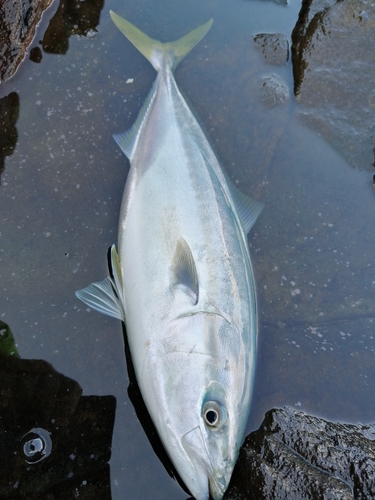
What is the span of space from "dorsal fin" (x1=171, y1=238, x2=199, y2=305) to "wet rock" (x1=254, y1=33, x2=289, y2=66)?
144cm

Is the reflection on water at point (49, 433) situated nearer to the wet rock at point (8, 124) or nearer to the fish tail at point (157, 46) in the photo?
the wet rock at point (8, 124)

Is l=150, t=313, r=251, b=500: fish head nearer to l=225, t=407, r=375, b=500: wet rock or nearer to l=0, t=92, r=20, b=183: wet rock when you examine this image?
l=225, t=407, r=375, b=500: wet rock

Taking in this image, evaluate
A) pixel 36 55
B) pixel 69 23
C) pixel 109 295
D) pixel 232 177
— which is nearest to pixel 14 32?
pixel 36 55

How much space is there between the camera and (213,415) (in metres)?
1.73

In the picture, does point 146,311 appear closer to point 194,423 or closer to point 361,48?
point 194,423

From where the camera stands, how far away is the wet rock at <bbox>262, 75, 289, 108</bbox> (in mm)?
2645

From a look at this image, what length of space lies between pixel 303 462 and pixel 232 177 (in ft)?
4.78

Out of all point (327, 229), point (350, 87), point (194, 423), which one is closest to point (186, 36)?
point (350, 87)

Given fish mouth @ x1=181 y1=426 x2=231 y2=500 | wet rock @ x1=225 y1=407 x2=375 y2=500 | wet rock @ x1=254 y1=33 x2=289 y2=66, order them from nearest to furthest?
fish mouth @ x1=181 y1=426 x2=231 y2=500, wet rock @ x1=225 y1=407 x2=375 y2=500, wet rock @ x1=254 y1=33 x2=289 y2=66

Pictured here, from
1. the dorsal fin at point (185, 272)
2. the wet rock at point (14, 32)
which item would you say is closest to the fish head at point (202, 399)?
the dorsal fin at point (185, 272)

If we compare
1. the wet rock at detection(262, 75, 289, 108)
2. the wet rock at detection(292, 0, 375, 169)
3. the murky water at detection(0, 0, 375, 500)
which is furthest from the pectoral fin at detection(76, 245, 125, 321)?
the wet rock at detection(292, 0, 375, 169)

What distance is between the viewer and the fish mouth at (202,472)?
1706 millimetres

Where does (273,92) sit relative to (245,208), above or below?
above

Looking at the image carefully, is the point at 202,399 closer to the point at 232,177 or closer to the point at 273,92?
the point at 232,177
